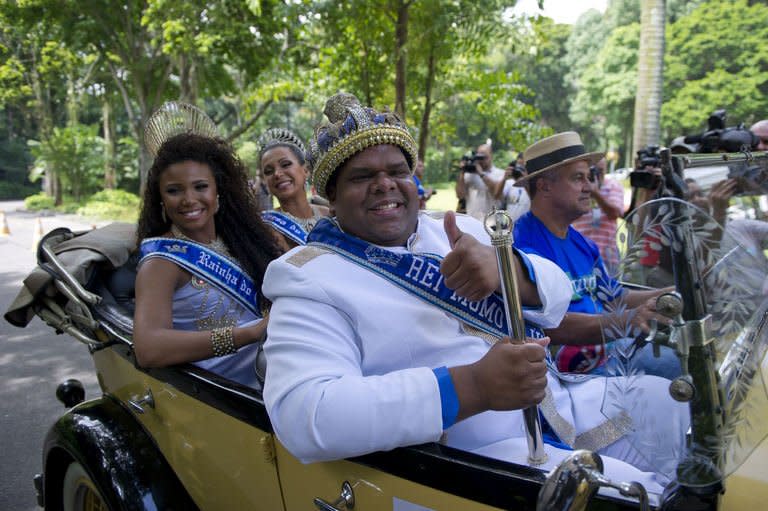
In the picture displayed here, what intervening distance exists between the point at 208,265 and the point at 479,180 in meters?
5.80

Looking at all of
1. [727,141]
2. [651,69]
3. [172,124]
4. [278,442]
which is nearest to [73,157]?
[651,69]

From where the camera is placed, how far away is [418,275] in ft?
5.69

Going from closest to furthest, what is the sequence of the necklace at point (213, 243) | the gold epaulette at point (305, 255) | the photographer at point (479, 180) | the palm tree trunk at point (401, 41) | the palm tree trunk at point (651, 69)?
the gold epaulette at point (305, 255), the necklace at point (213, 243), the palm tree trunk at point (401, 41), the palm tree trunk at point (651, 69), the photographer at point (479, 180)

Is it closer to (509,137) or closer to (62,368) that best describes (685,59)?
(509,137)

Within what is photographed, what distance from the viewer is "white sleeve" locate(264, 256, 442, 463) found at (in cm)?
131

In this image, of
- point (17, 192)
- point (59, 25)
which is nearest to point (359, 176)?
point (59, 25)

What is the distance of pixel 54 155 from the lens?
24.8m

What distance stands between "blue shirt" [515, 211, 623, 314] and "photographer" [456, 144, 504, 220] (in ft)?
14.7

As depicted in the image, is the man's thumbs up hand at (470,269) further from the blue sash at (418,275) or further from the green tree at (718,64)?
the green tree at (718,64)

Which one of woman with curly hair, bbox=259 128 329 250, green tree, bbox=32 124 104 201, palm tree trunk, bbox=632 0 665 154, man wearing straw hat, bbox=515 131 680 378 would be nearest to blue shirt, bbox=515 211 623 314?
man wearing straw hat, bbox=515 131 680 378

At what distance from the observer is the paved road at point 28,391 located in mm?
3648

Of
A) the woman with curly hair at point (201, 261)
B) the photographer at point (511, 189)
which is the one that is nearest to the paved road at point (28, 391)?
the woman with curly hair at point (201, 261)

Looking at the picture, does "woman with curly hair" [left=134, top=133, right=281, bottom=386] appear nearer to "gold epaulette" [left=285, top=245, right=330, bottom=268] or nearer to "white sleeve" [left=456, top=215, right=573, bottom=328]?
"gold epaulette" [left=285, top=245, right=330, bottom=268]

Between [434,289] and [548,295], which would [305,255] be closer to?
[434,289]
